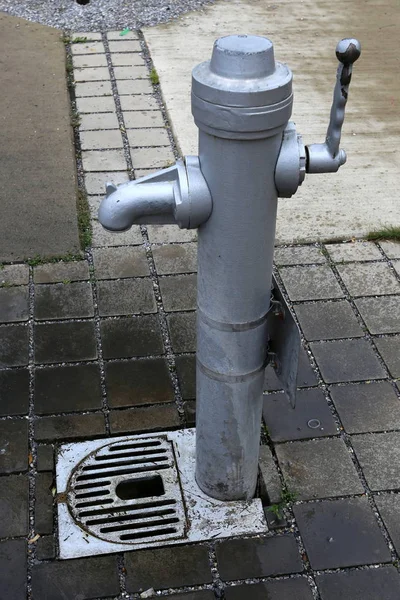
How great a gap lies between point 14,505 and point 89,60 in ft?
16.9

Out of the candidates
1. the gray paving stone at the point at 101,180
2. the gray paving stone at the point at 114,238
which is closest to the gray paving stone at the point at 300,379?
the gray paving stone at the point at 114,238

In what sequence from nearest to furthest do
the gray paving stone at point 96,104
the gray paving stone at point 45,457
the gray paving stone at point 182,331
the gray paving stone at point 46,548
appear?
the gray paving stone at point 46,548
the gray paving stone at point 45,457
the gray paving stone at point 182,331
the gray paving stone at point 96,104

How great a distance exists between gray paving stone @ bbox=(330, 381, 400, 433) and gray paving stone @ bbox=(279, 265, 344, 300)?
744 mm

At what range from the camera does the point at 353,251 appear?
15.3 feet

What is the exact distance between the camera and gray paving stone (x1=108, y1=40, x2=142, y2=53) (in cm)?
746

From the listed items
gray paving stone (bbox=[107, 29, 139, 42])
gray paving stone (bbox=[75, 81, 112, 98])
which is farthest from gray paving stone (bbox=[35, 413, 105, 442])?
gray paving stone (bbox=[107, 29, 139, 42])

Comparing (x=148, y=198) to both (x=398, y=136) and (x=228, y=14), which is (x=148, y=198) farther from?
(x=228, y=14)

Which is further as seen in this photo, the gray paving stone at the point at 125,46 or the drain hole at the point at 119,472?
the gray paving stone at the point at 125,46

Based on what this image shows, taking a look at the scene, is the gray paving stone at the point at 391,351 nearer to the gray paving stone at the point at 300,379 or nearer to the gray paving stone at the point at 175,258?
the gray paving stone at the point at 300,379

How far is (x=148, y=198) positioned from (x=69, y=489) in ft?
4.54

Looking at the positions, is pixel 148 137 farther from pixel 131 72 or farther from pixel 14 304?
pixel 14 304

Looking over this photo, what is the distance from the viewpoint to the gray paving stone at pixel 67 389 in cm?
353

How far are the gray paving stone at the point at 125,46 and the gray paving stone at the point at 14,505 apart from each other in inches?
208

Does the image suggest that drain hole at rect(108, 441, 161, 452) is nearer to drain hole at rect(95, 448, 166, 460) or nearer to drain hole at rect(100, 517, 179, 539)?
drain hole at rect(95, 448, 166, 460)
